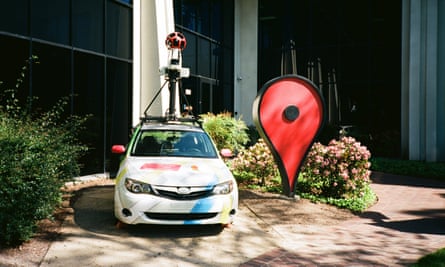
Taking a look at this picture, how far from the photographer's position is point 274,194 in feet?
29.9

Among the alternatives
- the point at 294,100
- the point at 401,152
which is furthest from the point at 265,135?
the point at 401,152

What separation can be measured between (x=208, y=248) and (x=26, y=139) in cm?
277

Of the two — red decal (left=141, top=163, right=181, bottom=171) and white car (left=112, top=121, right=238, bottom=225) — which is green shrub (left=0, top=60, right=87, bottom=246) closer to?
white car (left=112, top=121, right=238, bottom=225)

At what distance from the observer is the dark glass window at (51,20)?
9000mm

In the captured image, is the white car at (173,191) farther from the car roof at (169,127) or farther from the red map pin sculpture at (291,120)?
the red map pin sculpture at (291,120)

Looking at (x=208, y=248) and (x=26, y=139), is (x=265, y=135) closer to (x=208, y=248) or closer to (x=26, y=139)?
(x=208, y=248)

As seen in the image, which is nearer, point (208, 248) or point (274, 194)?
point (208, 248)

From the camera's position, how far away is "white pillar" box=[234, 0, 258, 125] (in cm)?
2006

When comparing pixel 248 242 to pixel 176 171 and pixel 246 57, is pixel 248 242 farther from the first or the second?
pixel 246 57

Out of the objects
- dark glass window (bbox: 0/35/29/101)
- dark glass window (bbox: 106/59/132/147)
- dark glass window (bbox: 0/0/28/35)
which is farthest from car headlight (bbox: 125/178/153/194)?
dark glass window (bbox: 106/59/132/147)

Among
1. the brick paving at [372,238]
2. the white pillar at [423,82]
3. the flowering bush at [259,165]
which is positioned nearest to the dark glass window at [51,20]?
the flowering bush at [259,165]

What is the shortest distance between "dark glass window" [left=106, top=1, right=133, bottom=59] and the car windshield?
16.2ft

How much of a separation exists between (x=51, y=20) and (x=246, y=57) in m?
12.0

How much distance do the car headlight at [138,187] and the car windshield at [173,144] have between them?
104 centimetres
